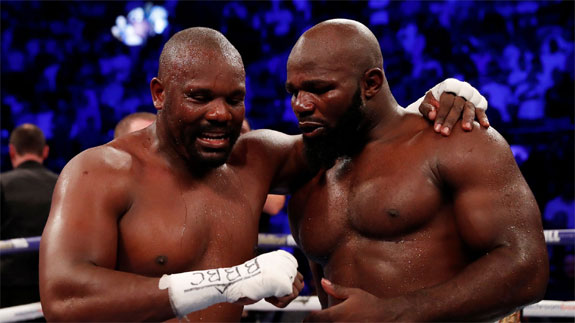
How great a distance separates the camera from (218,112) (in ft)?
5.46

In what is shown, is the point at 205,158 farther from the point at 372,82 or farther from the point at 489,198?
the point at 489,198

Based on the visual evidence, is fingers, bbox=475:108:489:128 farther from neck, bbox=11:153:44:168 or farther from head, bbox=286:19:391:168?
neck, bbox=11:153:44:168

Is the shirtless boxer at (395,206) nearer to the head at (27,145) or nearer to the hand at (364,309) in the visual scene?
the hand at (364,309)

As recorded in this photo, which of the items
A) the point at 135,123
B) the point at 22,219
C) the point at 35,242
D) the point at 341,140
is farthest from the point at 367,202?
the point at 22,219

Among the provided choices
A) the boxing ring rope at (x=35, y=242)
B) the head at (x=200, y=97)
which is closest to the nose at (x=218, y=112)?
the head at (x=200, y=97)

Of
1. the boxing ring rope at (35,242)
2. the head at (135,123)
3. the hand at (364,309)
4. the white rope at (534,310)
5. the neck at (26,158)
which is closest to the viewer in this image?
the hand at (364,309)

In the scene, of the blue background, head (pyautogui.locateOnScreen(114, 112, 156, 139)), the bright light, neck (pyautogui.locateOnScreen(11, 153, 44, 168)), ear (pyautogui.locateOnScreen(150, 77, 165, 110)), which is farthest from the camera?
the bright light

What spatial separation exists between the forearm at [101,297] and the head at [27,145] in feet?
7.57

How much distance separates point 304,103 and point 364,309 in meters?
0.56

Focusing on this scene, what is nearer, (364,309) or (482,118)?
(364,309)

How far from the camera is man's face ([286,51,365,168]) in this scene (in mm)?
1766

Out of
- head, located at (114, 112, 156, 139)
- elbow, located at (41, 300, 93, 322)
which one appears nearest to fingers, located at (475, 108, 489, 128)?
elbow, located at (41, 300, 93, 322)

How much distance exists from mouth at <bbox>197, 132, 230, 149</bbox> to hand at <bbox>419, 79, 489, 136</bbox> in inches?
22.3

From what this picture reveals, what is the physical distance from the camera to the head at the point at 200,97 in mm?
1678
